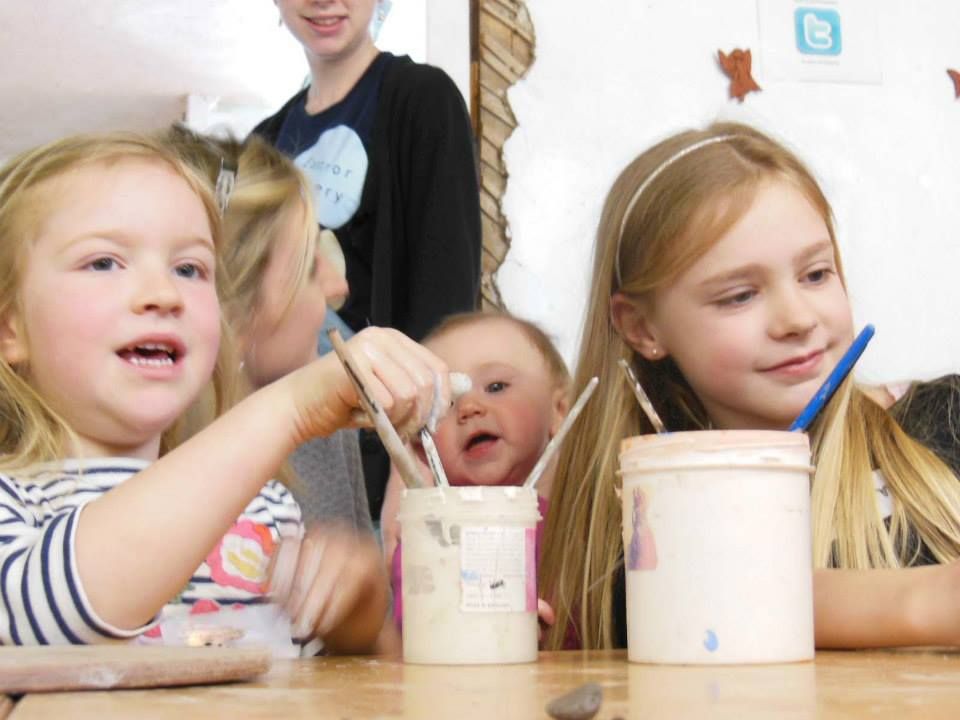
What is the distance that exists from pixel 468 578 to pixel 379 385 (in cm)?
14

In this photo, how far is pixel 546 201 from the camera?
2.55m

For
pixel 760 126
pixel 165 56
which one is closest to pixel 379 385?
pixel 165 56

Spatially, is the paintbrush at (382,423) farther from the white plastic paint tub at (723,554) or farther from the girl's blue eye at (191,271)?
the girl's blue eye at (191,271)

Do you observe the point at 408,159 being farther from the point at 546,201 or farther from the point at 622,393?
the point at 622,393

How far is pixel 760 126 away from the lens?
8.46 feet

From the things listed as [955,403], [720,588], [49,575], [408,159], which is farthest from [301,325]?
[720,588]

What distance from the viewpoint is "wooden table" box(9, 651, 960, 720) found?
456mm

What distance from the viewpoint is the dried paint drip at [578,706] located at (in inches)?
16.3

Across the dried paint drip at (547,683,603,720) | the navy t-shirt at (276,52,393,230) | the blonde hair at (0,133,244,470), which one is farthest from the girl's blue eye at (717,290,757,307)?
the navy t-shirt at (276,52,393,230)

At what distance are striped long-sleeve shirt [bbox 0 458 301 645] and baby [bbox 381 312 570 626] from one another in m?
0.45

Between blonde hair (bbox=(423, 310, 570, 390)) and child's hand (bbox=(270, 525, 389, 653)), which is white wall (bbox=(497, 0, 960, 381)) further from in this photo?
child's hand (bbox=(270, 525, 389, 653))

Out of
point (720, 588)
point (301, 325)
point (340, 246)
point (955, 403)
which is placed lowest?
point (720, 588)

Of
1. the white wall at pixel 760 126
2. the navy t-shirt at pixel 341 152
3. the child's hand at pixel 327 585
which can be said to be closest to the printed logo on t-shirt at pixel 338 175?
the navy t-shirt at pixel 341 152

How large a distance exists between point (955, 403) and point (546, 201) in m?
1.36
